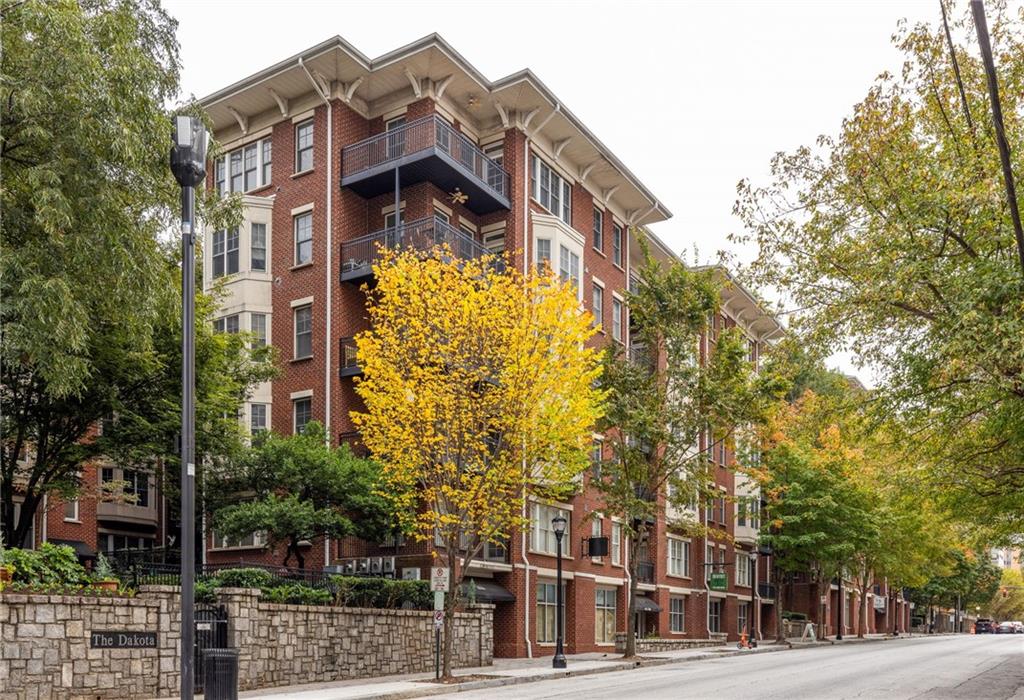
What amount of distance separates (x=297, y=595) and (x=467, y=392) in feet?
20.1

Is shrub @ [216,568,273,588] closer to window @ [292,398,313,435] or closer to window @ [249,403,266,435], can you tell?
window @ [292,398,313,435]

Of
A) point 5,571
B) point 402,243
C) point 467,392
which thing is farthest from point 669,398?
point 5,571

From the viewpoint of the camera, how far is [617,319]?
45781mm

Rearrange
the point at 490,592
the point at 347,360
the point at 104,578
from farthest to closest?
1. the point at 490,592
2. the point at 347,360
3. the point at 104,578

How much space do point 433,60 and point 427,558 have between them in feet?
52.1

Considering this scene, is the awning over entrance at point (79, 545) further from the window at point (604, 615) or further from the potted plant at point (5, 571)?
the window at point (604, 615)

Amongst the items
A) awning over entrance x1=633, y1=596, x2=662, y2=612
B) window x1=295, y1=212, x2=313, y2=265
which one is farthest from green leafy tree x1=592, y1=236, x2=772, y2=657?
window x1=295, y1=212, x2=313, y2=265

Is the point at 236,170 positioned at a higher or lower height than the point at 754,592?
higher

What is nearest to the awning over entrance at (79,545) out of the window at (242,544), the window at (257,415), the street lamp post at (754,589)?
the window at (242,544)

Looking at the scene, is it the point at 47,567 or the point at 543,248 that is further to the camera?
the point at 543,248

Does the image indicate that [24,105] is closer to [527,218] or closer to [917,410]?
[917,410]

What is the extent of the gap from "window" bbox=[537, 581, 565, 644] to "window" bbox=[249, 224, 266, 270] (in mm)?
15114

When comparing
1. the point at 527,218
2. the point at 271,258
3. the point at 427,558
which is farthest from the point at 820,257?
the point at 271,258

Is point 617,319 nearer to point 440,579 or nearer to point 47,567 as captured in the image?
point 440,579
